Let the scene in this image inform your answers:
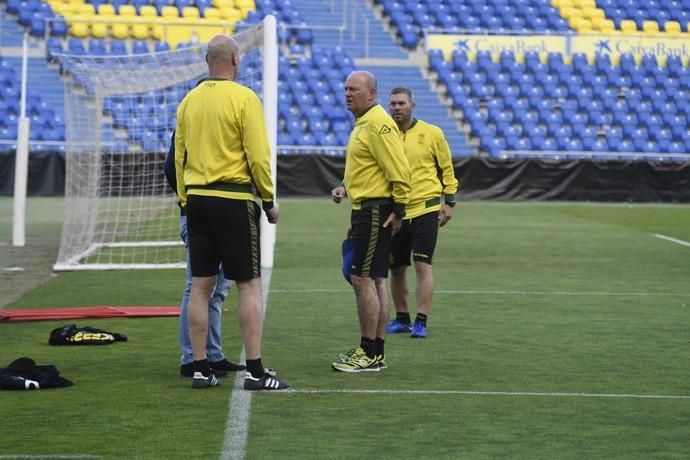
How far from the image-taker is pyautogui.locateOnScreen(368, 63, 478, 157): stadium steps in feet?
119

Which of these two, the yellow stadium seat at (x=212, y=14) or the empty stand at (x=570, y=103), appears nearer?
the empty stand at (x=570, y=103)

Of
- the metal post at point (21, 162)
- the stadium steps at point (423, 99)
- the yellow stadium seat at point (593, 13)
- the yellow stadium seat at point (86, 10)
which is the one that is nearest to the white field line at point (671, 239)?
the metal post at point (21, 162)

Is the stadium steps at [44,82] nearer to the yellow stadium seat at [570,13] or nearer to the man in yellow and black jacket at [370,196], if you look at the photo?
the yellow stadium seat at [570,13]

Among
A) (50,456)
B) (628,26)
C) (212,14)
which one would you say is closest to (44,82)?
(212,14)

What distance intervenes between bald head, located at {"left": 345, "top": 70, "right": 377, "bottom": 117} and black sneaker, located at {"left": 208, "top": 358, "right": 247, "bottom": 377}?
1.84 meters

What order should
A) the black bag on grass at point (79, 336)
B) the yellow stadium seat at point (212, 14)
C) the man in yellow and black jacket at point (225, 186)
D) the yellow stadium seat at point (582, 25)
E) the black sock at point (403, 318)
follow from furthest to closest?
the yellow stadium seat at point (582, 25), the yellow stadium seat at point (212, 14), the black sock at point (403, 318), the black bag on grass at point (79, 336), the man in yellow and black jacket at point (225, 186)

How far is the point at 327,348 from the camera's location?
376 inches

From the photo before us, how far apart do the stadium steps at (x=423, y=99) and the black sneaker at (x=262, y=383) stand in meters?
28.0

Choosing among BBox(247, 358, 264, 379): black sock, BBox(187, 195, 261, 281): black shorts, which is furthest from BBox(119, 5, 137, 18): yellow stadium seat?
BBox(247, 358, 264, 379): black sock

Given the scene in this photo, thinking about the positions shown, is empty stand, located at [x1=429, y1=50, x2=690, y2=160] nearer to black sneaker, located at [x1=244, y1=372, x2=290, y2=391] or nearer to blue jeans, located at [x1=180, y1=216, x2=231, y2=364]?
blue jeans, located at [x1=180, y1=216, x2=231, y2=364]

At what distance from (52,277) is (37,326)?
4211 mm

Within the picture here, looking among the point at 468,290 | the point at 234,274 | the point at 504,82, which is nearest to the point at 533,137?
the point at 504,82

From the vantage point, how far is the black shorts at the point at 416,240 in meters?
10.4

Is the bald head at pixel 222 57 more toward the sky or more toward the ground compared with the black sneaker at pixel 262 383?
more toward the sky
